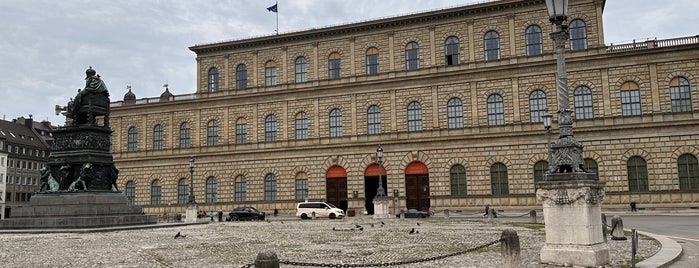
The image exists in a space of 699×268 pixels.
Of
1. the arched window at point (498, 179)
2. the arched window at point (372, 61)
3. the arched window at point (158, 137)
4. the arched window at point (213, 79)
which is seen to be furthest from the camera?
the arched window at point (158, 137)

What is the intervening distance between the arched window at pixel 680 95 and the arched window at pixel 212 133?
41.0m

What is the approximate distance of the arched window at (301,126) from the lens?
55375mm

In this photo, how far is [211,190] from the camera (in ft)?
191

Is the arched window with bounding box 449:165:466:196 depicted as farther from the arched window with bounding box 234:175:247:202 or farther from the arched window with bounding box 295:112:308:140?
the arched window with bounding box 234:175:247:202

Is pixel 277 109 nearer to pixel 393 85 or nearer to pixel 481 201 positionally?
pixel 393 85

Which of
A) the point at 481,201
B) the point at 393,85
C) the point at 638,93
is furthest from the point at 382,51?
the point at 638,93

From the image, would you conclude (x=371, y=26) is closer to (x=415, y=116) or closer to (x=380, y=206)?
(x=415, y=116)

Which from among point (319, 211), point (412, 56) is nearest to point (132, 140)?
point (319, 211)

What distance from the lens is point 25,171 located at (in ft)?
276

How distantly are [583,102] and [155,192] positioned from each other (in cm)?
4260

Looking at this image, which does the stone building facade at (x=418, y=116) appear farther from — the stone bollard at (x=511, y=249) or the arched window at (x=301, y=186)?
the stone bollard at (x=511, y=249)

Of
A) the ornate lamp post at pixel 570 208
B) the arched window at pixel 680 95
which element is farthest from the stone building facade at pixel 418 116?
the ornate lamp post at pixel 570 208

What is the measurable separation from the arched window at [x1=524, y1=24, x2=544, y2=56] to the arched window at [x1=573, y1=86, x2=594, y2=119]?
4.72m

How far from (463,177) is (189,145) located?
28.6 m
